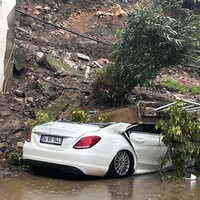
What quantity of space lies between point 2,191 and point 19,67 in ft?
20.5

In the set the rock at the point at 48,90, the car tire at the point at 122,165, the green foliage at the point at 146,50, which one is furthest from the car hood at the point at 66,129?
the rock at the point at 48,90

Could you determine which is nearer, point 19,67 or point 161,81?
point 19,67

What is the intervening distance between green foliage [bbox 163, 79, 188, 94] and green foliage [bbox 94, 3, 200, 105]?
284 cm

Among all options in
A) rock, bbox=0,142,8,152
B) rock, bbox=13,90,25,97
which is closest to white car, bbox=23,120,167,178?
rock, bbox=0,142,8,152

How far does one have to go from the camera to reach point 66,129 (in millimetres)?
8461

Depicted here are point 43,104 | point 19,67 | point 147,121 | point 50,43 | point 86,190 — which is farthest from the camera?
point 50,43

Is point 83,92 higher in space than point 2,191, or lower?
higher

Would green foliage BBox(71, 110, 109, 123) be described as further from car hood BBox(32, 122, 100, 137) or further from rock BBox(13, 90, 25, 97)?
rock BBox(13, 90, 25, 97)

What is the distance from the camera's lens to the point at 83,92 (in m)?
12.3

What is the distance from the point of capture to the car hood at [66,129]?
8.37m

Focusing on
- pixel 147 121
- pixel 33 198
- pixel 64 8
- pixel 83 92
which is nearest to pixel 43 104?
pixel 83 92

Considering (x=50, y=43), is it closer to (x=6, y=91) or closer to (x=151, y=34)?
(x=6, y=91)

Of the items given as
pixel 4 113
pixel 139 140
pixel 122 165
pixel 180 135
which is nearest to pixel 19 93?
pixel 4 113

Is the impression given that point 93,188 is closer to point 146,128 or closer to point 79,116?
point 146,128
